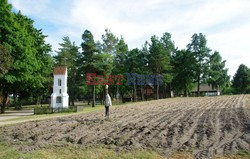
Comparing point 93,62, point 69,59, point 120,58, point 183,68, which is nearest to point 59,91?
point 93,62

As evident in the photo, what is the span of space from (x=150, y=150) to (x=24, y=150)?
4.13m

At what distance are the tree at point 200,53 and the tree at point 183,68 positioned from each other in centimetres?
120

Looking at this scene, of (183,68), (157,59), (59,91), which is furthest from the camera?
(183,68)

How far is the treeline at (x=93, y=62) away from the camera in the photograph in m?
23.9

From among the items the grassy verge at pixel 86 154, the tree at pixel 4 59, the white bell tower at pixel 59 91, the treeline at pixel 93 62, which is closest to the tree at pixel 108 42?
the treeline at pixel 93 62

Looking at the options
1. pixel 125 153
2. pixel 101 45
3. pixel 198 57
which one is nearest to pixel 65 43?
pixel 101 45

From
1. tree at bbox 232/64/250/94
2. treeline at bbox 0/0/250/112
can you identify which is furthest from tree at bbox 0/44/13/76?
tree at bbox 232/64/250/94

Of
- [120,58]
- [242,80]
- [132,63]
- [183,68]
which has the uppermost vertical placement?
[120,58]

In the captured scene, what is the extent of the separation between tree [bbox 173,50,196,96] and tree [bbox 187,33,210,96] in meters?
1.20

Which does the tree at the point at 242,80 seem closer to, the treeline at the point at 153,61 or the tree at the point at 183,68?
the treeline at the point at 153,61

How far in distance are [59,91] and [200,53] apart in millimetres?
35921

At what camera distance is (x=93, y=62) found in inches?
1419

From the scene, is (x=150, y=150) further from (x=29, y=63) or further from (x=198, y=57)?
(x=198, y=57)

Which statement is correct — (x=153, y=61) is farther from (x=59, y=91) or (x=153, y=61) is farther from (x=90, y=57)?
(x=59, y=91)
